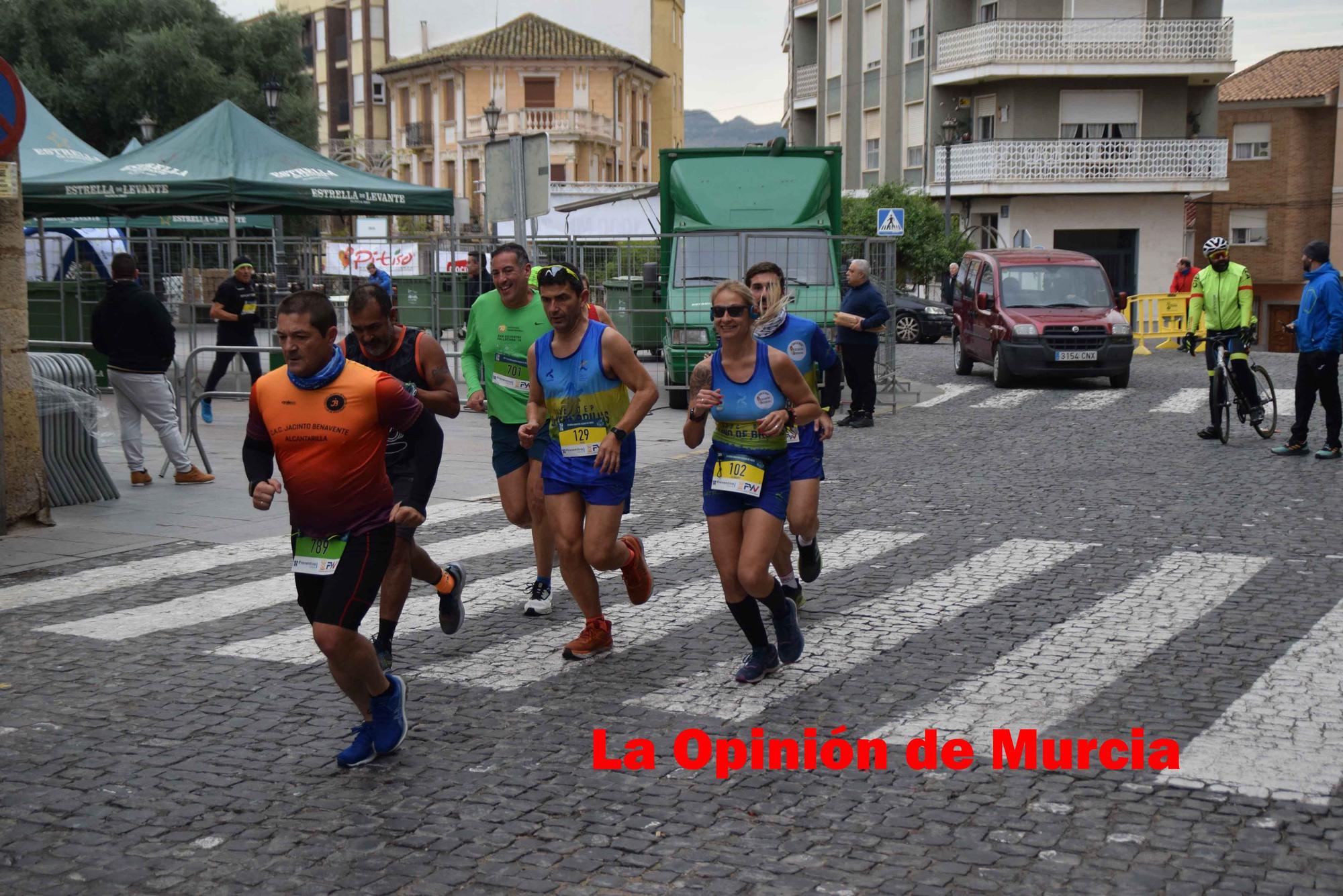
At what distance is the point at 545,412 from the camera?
7.00 meters

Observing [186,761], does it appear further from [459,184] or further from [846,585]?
[459,184]

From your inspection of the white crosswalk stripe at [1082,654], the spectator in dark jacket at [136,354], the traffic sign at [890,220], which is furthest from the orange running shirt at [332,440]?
the traffic sign at [890,220]

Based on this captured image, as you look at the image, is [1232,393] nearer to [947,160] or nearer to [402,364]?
[402,364]

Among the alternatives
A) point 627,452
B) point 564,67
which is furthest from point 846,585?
point 564,67

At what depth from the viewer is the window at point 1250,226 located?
53.4m

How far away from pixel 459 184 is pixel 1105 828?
69.9 meters

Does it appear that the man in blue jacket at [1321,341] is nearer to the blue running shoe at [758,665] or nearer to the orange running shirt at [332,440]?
the blue running shoe at [758,665]

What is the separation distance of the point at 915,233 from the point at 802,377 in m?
35.2

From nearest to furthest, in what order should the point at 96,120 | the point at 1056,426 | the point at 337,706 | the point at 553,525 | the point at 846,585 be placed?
1. the point at 337,706
2. the point at 553,525
3. the point at 846,585
4. the point at 1056,426
5. the point at 96,120

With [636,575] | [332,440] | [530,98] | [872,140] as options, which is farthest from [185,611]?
[530,98]

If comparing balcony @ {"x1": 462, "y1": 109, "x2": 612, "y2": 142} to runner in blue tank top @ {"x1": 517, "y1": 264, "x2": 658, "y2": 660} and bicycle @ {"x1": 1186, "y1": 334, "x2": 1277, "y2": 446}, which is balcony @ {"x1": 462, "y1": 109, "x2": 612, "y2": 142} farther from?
runner in blue tank top @ {"x1": 517, "y1": 264, "x2": 658, "y2": 660}

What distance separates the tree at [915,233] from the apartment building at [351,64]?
131 feet

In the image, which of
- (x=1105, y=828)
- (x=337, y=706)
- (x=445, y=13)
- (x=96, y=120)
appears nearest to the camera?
(x=1105, y=828)

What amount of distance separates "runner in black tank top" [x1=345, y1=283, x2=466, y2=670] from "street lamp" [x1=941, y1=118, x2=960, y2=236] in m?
34.0
